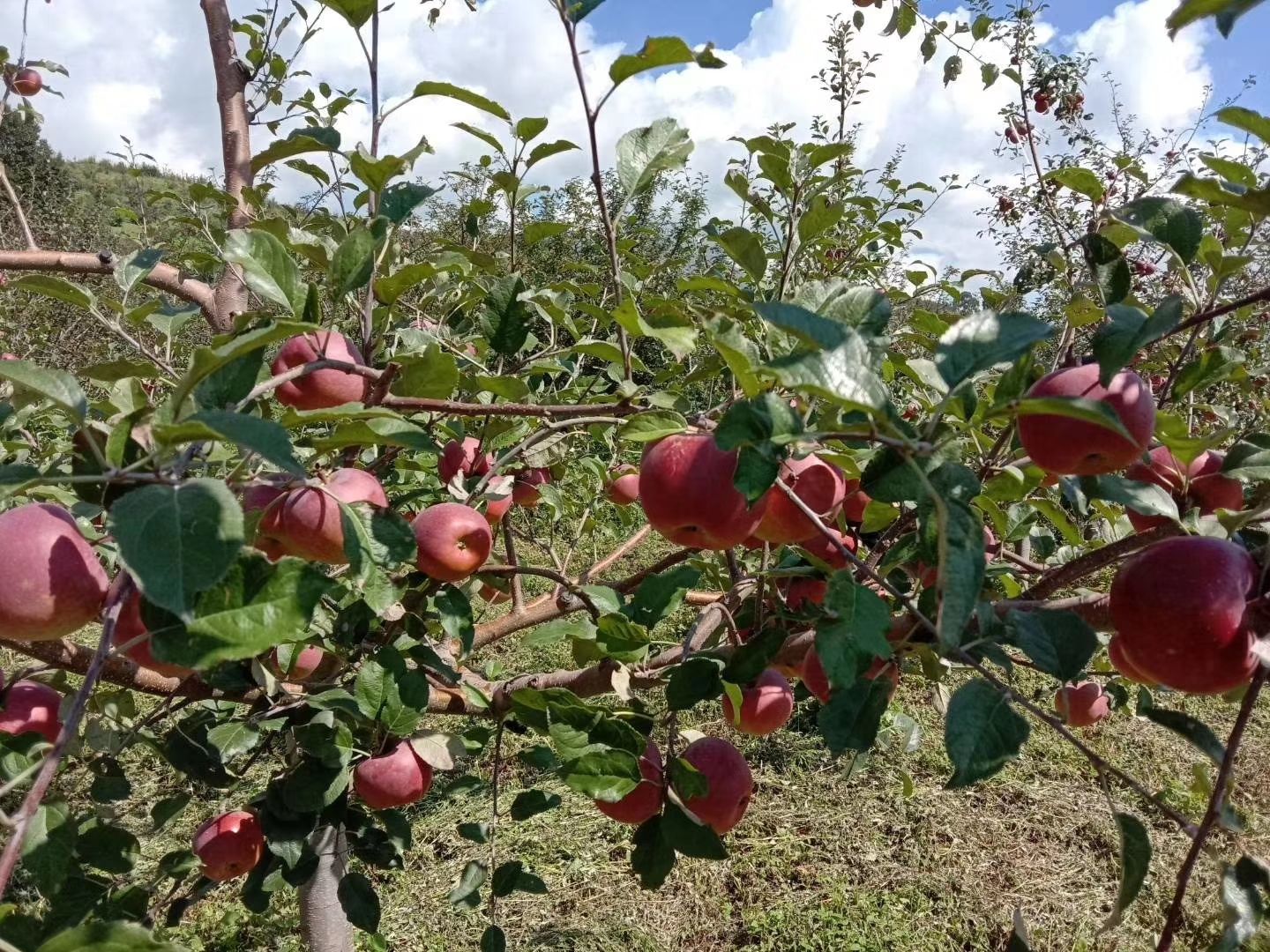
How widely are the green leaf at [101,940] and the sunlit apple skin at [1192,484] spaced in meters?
1.01

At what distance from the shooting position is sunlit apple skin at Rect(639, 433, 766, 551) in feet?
2.60

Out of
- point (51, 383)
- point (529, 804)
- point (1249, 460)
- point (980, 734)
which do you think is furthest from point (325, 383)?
point (1249, 460)

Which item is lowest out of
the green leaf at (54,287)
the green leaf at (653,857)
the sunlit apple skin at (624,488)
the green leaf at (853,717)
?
the green leaf at (653,857)

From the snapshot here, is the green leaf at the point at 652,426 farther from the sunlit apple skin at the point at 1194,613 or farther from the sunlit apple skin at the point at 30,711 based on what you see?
the sunlit apple skin at the point at 30,711

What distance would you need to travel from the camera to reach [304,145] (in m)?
1.15

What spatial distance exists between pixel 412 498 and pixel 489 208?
0.64 m

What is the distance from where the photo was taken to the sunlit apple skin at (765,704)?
4.01 ft

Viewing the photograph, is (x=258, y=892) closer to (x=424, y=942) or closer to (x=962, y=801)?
(x=424, y=942)

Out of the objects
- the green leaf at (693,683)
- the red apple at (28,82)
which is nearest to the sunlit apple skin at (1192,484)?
the green leaf at (693,683)

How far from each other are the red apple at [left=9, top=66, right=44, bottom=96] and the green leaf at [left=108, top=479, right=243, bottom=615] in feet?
9.15

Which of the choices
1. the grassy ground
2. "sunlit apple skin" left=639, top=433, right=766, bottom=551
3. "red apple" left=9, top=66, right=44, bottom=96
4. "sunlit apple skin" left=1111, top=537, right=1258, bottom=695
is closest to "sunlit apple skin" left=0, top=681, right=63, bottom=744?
"sunlit apple skin" left=639, top=433, right=766, bottom=551

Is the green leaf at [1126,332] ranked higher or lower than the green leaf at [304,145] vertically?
lower

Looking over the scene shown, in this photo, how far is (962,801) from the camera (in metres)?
3.06

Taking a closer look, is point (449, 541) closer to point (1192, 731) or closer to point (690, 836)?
point (690, 836)
